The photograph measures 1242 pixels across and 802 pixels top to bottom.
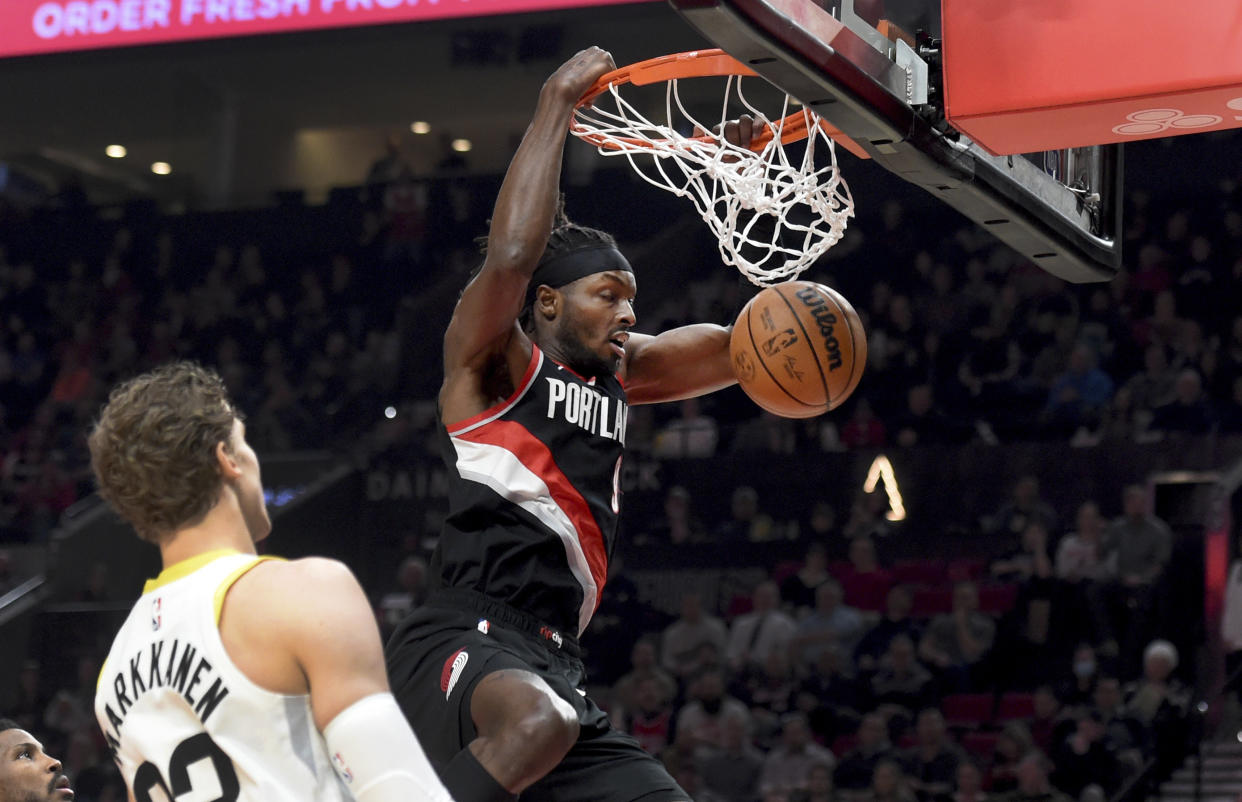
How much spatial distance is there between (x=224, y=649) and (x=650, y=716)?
25.0ft

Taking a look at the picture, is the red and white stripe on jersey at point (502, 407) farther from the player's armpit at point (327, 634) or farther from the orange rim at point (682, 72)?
the player's armpit at point (327, 634)

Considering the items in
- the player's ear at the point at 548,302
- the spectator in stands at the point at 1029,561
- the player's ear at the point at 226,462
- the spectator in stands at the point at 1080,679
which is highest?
the player's ear at the point at 548,302

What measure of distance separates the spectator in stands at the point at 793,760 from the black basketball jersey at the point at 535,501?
5.38 meters

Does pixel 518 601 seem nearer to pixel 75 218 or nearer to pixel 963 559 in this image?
pixel 963 559

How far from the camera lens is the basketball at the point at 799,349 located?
4277 millimetres

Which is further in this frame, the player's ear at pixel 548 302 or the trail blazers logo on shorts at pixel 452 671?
the player's ear at pixel 548 302

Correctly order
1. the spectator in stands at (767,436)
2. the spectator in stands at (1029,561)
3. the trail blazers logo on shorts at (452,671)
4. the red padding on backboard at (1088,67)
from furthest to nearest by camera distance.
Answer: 1. the spectator in stands at (767,436)
2. the spectator in stands at (1029,561)
3. the trail blazers logo on shorts at (452,671)
4. the red padding on backboard at (1088,67)

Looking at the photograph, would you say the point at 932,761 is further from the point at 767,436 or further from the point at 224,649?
the point at 224,649

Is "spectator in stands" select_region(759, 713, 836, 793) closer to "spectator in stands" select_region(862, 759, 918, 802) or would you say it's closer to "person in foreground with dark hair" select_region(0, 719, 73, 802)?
"spectator in stands" select_region(862, 759, 918, 802)

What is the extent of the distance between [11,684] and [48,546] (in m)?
1.23

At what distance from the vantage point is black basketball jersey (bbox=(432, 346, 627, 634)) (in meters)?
3.79

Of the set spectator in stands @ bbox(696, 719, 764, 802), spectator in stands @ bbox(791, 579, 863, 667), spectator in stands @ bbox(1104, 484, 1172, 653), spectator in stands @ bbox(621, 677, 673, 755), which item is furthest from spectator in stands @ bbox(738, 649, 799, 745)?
spectator in stands @ bbox(1104, 484, 1172, 653)

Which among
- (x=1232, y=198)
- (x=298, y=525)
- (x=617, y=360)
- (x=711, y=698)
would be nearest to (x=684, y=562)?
(x=711, y=698)

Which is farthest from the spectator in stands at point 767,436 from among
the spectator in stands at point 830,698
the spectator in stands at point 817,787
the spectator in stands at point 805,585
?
the spectator in stands at point 817,787
